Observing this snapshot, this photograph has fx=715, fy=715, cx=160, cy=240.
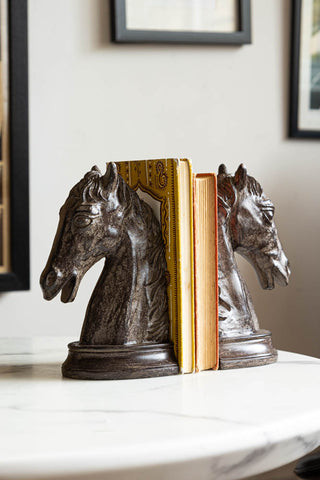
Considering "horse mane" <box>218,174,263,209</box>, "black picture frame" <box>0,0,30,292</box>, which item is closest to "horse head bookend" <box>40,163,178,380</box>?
"horse mane" <box>218,174,263,209</box>

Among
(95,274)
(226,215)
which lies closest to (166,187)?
(226,215)

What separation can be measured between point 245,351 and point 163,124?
113 centimetres

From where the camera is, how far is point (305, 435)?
26.5 inches

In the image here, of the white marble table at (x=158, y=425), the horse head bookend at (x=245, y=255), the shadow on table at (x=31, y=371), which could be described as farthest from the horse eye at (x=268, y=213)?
the shadow on table at (x=31, y=371)

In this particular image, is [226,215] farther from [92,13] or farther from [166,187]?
[92,13]

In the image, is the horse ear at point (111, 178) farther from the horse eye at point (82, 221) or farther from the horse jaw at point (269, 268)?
the horse jaw at point (269, 268)

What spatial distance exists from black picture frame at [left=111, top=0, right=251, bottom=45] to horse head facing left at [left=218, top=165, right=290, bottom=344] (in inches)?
38.9

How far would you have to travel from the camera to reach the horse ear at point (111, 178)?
2.97ft

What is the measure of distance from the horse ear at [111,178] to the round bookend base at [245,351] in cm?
24

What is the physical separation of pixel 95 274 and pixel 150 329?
991 mm

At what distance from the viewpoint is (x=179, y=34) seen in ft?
6.43

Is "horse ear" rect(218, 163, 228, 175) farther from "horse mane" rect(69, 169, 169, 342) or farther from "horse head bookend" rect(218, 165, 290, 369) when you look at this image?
"horse mane" rect(69, 169, 169, 342)

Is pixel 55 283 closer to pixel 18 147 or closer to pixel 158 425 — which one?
pixel 158 425

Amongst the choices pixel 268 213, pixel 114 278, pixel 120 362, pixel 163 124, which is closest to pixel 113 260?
pixel 114 278
